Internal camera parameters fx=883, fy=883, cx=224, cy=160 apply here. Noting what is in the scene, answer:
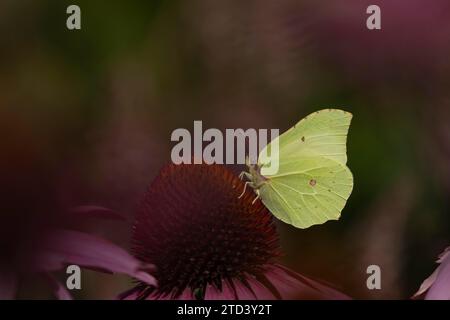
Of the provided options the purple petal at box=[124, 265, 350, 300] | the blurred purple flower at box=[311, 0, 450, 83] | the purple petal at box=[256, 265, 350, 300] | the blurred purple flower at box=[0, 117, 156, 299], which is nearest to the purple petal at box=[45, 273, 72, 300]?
the blurred purple flower at box=[0, 117, 156, 299]

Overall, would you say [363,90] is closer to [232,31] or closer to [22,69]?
[232,31]

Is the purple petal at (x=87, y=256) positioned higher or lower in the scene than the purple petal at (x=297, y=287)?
higher

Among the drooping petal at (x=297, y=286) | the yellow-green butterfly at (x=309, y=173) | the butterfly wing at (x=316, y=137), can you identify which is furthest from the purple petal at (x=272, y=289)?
the butterfly wing at (x=316, y=137)

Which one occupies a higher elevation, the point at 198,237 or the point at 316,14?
the point at 316,14

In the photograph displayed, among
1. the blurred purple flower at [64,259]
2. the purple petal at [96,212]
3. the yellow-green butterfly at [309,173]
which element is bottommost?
the blurred purple flower at [64,259]

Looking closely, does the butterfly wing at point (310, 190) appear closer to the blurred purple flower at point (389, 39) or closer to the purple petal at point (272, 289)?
the purple petal at point (272, 289)

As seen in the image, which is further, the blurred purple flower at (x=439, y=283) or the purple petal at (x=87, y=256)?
the blurred purple flower at (x=439, y=283)
